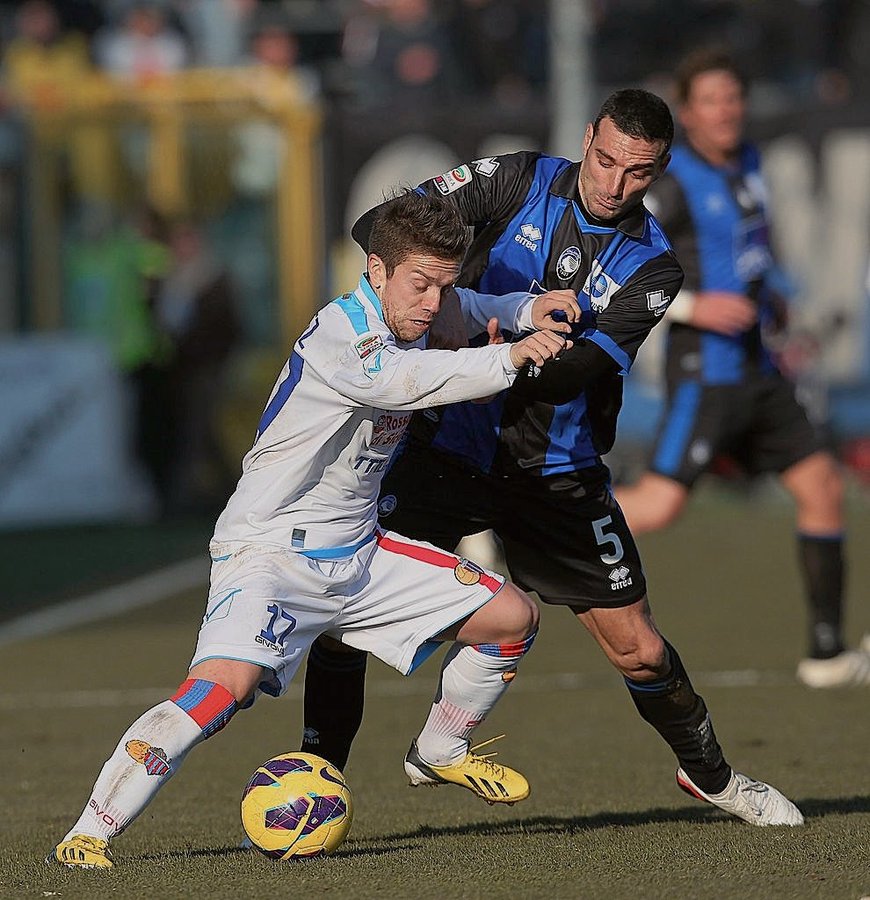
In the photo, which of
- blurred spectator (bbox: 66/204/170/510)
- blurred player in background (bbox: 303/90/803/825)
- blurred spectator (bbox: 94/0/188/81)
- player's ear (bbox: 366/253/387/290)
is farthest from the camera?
blurred spectator (bbox: 94/0/188/81)

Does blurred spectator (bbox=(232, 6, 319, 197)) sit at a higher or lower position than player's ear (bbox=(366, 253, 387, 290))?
lower

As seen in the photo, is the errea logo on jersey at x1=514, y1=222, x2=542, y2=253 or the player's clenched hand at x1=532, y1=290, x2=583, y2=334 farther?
the errea logo on jersey at x1=514, y1=222, x2=542, y2=253

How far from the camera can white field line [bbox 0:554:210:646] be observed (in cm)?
1112

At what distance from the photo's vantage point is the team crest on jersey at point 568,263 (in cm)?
566

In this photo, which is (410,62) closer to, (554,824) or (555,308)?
(554,824)

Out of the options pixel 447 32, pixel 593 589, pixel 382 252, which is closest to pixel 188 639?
pixel 593 589

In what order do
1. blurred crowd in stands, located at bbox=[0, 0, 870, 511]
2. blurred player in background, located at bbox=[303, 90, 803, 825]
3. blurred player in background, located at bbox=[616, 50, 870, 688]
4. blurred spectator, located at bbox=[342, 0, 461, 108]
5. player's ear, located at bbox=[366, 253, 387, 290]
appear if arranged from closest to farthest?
player's ear, located at bbox=[366, 253, 387, 290] → blurred player in background, located at bbox=[303, 90, 803, 825] → blurred player in background, located at bbox=[616, 50, 870, 688] → blurred crowd in stands, located at bbox=[0, 0, 870, 511] → blurred spectator, located at bbox=[342, 0, 461, 108]

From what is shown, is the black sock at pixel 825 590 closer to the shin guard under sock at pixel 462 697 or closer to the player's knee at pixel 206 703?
the shin guard under sock at pixel 462 697

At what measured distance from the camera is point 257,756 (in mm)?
7301

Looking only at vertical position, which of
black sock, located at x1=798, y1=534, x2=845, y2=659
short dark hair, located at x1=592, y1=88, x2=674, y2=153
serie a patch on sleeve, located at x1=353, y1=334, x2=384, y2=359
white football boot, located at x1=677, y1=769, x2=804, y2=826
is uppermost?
short dark hair, located at x1=592, y1=88, x2=674, y2=153

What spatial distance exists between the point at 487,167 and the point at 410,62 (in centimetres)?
1374

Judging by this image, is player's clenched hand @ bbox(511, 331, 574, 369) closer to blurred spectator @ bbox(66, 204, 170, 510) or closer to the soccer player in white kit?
the soccer player in white kit

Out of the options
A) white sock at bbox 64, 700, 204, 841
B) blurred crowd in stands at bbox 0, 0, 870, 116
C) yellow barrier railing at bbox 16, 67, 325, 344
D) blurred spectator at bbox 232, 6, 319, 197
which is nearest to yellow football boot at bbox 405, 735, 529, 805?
white sock at bbox 64, 700, 204, 841

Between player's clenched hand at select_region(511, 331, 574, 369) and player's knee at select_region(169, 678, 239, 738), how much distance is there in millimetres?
1127
